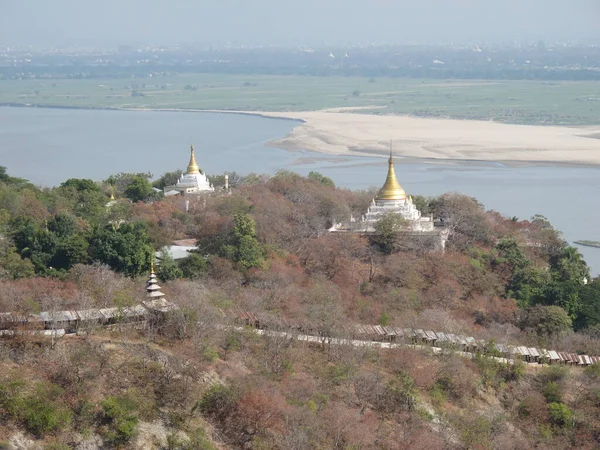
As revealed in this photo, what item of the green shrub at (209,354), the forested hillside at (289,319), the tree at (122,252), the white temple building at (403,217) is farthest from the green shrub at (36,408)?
the white temple building at (403,217)

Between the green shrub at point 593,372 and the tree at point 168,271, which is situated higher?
the tree at point 168,271

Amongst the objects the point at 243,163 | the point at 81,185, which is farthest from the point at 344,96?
the point at 81,185

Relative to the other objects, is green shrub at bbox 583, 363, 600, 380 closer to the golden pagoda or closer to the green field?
the golden pagoda

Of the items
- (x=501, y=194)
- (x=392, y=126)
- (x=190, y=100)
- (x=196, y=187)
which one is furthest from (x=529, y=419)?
(x=190, y=100)

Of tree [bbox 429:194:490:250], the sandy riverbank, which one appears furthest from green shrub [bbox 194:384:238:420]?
the sandy riverbank

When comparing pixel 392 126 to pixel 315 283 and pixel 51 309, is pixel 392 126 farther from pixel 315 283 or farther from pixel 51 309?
pixel 51 309

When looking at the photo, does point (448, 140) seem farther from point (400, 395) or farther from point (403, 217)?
point (400, 395)

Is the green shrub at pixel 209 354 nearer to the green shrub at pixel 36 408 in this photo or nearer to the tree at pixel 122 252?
the green shrub at pixel 36 408
